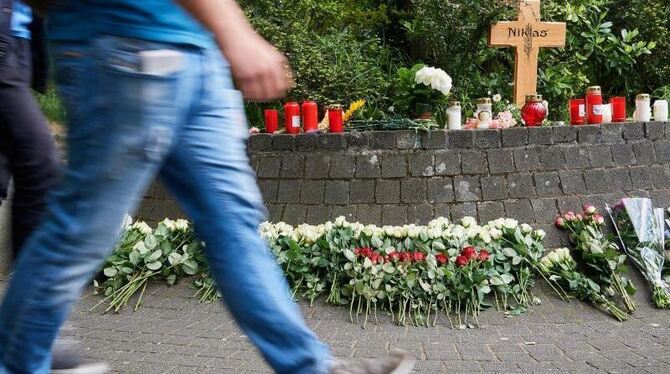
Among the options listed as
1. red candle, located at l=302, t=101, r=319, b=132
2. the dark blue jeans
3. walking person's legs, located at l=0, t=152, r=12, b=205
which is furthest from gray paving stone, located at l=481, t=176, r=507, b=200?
the dark blue jeans

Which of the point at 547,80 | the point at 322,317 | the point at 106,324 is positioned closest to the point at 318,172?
the point at 322,317

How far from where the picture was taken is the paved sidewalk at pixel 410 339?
382 cm

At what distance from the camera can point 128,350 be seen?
399 cm

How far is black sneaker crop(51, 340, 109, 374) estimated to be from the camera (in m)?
2.08

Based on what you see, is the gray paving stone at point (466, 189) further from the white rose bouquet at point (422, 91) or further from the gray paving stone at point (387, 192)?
the white rose bouquet at point (422, 91)

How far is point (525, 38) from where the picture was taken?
6844 mm

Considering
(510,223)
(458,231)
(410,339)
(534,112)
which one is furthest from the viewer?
(534,112)

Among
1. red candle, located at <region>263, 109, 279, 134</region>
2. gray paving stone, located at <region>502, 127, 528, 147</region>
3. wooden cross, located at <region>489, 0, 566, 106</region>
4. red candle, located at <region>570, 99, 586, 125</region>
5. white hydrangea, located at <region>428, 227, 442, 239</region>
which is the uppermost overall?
wooden cross, located at <region>489, 0, 566, 106</region>

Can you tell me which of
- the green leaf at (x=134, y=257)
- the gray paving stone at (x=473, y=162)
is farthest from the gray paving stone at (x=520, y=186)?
the green leaf at (x=134, y=257)

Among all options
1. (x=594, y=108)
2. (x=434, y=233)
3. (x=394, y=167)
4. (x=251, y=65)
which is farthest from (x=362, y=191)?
(x=251, y=65)

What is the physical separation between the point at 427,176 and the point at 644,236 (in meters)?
1.52

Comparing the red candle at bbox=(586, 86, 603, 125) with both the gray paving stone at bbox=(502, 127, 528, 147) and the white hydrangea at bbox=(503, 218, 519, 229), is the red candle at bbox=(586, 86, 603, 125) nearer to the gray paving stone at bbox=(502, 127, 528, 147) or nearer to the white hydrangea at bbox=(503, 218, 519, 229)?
the gray paving stone at bbox=(502, 127, 528, 147)

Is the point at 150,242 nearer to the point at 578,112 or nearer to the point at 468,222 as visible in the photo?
the point at 468,222

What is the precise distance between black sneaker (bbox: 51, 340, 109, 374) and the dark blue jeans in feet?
2.36
